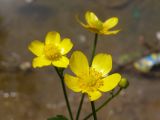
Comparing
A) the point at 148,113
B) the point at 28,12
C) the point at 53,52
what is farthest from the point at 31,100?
the point at 53,52

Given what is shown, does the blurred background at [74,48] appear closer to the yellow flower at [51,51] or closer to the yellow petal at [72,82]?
the yellow flower at [51,51]

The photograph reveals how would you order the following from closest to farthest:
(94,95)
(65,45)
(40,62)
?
(94,95) → (40,62) → (65,45)

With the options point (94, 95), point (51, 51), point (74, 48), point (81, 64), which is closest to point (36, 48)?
point (51, 51)

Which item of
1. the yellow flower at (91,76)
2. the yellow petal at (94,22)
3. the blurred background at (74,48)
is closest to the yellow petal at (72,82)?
the yellow flower at (91,76)

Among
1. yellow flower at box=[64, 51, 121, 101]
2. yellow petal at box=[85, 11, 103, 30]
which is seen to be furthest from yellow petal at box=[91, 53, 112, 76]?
yellow petal at box=[85, 11, 103, 30]

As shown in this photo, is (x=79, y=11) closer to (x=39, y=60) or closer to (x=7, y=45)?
(x=7, y=45)

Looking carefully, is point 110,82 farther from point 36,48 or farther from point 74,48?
point 74,48

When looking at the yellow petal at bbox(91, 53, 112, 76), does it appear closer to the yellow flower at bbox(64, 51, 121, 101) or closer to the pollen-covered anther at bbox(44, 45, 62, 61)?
the yellow flower at bbox(64, 51, 121, 101)
